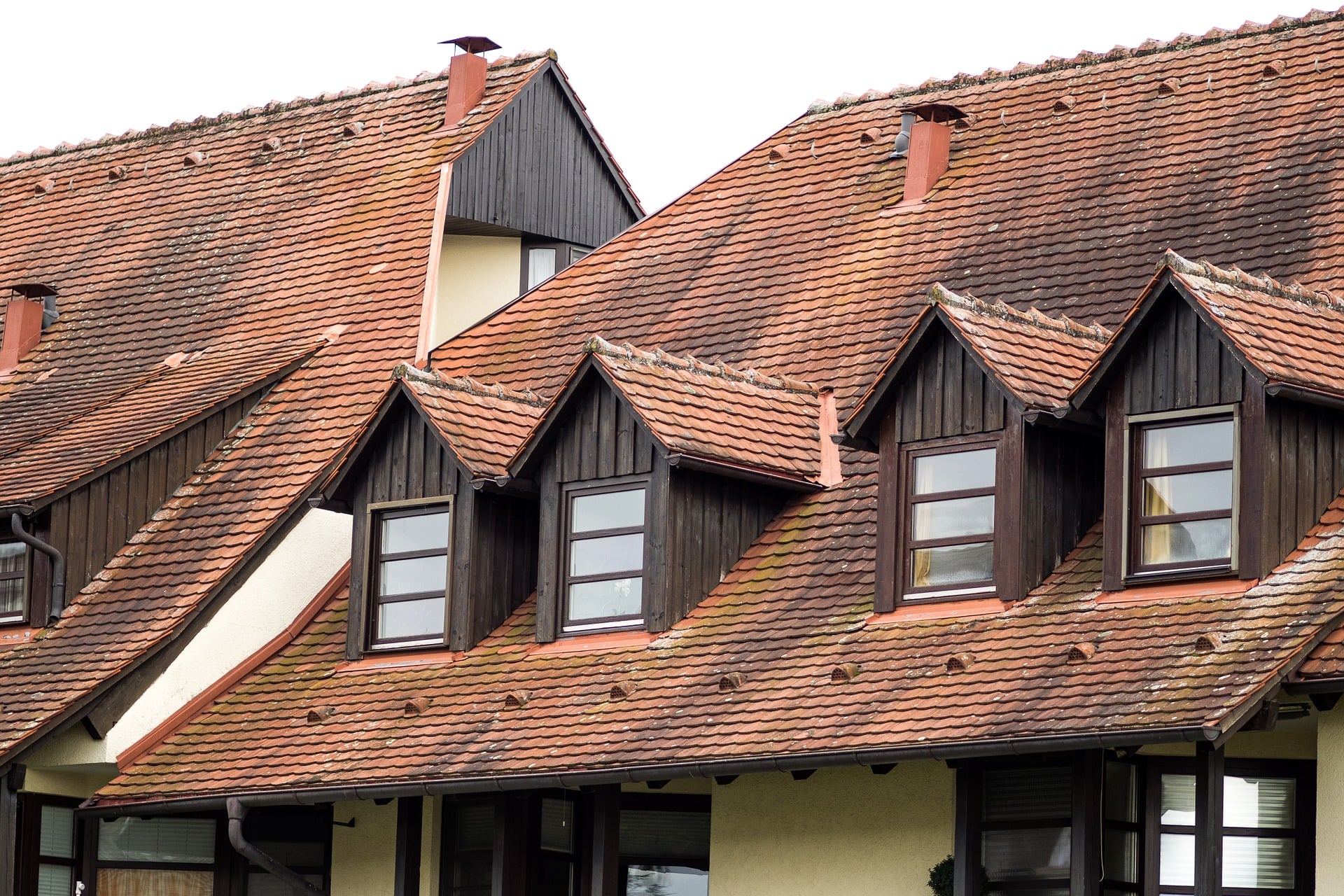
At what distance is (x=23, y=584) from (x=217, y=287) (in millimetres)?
4797

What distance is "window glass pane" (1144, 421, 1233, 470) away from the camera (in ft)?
62.1

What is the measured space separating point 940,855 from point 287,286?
11.1 meters

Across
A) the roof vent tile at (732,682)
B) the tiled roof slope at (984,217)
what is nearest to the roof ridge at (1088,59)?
the tiled roof slope at (984,217)

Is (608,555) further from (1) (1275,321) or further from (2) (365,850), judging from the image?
(1) (1275,321)

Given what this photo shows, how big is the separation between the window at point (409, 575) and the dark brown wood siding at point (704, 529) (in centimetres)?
227

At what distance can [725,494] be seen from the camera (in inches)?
871

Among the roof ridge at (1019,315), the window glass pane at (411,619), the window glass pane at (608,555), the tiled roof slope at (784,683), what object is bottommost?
the tiled roof slope at (784,683)

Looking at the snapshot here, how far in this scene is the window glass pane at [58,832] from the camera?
23.4 m

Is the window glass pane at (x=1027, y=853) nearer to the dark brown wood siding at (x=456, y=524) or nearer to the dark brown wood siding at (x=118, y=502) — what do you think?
the dark brown wood siding at (x=456, y=524)

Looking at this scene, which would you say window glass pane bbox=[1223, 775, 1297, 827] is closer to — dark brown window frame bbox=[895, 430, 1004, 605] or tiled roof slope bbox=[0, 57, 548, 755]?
dark brown window frame bbox=[895, 430, 1004, 605]

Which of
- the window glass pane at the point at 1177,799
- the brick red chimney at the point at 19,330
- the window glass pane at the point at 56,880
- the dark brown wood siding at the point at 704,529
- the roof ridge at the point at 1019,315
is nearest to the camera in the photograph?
the window glass pane at the point at 1177,799

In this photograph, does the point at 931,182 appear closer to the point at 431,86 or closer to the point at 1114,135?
the point at 1114,135

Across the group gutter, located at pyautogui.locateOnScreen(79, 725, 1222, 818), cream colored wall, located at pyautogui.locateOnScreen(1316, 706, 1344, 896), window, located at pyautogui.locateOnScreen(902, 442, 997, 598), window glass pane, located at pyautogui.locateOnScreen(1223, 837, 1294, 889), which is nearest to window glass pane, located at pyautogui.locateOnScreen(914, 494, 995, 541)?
window, located at pyautogui.locateOnScreen(902, 442, 997, 598)

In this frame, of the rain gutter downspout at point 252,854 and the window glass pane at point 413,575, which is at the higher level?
the window glass pane at point 413,575
